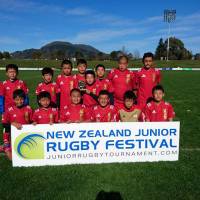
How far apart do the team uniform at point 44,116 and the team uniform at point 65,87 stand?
0.80 meters

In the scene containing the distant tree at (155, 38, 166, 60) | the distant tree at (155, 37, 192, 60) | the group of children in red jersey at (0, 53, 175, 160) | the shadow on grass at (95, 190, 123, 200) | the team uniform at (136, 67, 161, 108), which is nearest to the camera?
the shadow on grass at (95, 190, 123, 200)

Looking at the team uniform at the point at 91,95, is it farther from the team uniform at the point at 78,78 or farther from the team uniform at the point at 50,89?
the team uniform at the point at 50,89

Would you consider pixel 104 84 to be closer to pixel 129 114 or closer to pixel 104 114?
pixel 104 114

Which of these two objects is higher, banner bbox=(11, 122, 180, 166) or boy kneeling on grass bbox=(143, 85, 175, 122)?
boy kneeling on grass bbox=(143, 85, 175, 122)

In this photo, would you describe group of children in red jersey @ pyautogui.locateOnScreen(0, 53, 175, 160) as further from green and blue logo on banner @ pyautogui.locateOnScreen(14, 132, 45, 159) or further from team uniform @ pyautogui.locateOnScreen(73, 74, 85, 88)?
green and blue logo on banner @ pyautogui.locateOnScreen(14, 132, 45, 159)

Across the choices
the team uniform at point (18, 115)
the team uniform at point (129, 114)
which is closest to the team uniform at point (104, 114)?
the team uniform at point (129, 114)

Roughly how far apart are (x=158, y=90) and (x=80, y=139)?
6.16ft

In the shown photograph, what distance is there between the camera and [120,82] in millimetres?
7203

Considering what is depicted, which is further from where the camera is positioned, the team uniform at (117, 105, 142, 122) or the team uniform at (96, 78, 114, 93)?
the team uniform at (96, 78, 114, 93)

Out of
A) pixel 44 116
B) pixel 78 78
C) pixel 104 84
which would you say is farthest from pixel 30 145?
pixel 104 84

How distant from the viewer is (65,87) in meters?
7.07

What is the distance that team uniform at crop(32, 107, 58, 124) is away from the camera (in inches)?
243

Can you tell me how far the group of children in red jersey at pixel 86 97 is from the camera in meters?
6.26

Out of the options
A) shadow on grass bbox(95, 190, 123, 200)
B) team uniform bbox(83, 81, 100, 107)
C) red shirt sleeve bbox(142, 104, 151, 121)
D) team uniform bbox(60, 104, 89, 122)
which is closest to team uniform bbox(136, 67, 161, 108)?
red shirt sleeve bbox(142, 104, 151, 121)
